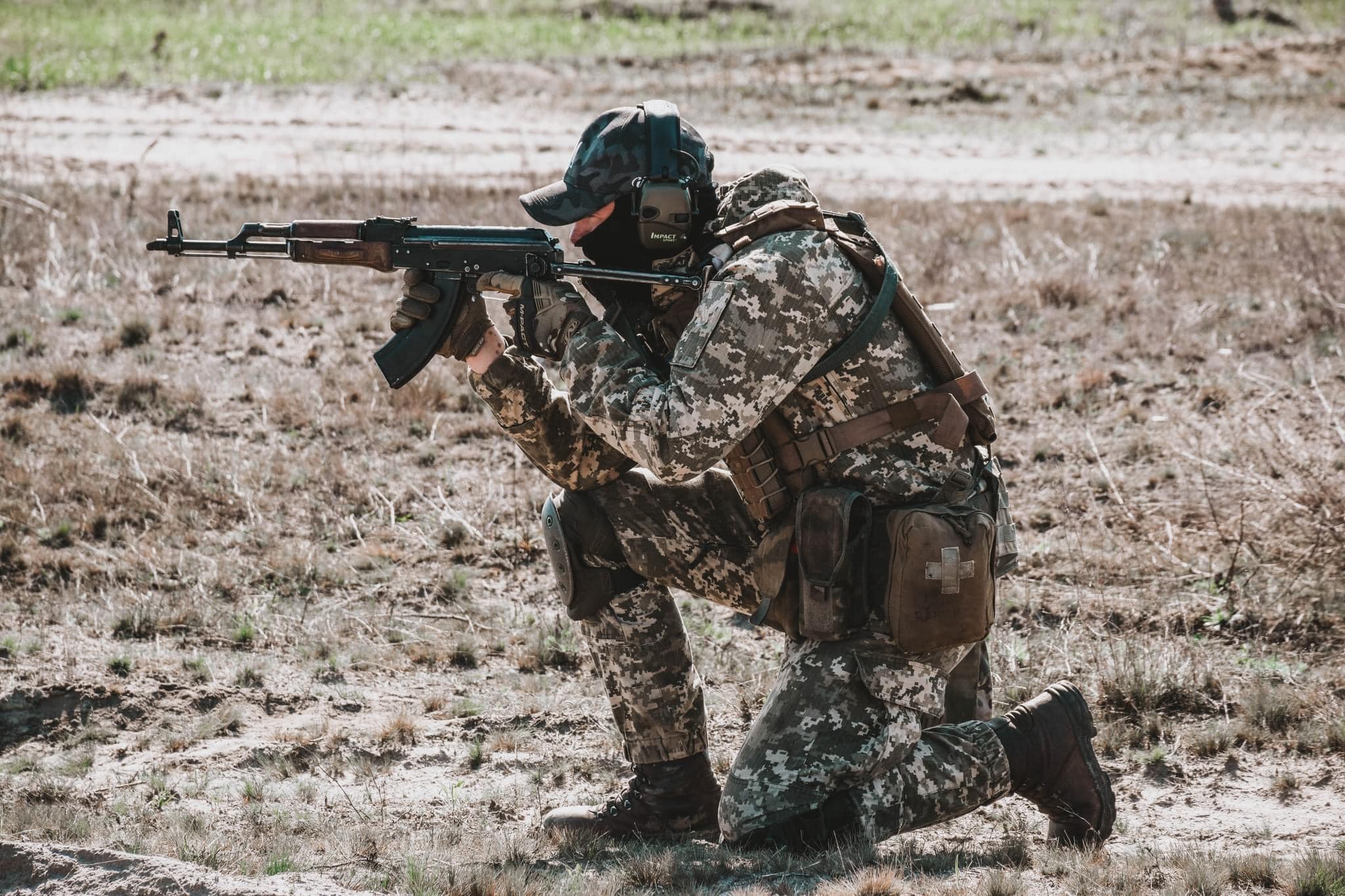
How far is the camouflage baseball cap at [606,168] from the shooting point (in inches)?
159

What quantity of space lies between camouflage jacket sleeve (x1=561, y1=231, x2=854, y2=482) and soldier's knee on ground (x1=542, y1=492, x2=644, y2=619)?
0.50 metres

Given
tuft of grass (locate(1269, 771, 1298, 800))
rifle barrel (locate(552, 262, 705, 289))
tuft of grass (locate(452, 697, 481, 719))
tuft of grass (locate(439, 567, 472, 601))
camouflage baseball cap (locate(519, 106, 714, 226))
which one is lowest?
tuft of grass (locate(1269, 771, 1298, 800))

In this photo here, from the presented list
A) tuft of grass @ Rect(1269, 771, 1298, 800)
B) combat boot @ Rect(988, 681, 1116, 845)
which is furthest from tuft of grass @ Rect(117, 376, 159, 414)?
tuft of grass @ Rect(1269, 771, 1298, 800)

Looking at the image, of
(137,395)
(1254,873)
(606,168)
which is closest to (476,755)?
(606,168)

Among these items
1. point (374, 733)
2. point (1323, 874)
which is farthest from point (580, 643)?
point (1323, 874)

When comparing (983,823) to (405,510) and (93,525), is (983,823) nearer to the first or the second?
(405,510)

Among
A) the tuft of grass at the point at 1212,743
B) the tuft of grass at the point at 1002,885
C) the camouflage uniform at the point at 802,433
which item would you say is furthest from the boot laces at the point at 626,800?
the tuft of grass at the point at 1212,743

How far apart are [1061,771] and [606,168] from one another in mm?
2255

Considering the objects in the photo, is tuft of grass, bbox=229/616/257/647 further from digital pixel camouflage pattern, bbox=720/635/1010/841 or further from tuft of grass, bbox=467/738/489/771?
digital pixel camouflage pattern, bbox=720/635/1010/841

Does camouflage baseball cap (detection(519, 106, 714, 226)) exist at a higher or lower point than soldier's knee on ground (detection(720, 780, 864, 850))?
higher

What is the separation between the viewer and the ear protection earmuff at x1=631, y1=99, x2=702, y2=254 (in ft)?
13.1

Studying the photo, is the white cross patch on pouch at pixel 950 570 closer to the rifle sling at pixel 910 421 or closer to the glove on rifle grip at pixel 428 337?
the rifle sling at pixel 910 421

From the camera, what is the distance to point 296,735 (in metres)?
4.86

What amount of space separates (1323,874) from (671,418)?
210 centimetres
